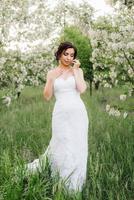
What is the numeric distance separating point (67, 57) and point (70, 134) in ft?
3.32

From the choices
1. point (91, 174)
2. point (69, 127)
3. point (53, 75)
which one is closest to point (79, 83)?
point (53, 75)

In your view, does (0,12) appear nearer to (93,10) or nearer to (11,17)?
(11,17)

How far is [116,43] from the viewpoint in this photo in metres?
9.38

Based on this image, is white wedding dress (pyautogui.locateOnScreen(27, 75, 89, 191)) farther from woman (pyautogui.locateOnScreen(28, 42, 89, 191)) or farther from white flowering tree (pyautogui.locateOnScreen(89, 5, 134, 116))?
white flowering tree (pyautogui.locateOnScreen(89, 5, 134, 116))

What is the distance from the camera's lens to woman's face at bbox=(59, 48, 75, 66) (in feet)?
22.4

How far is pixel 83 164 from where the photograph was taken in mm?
6734

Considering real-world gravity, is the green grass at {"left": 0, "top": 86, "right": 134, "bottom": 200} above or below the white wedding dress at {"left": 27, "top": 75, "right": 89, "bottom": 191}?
below

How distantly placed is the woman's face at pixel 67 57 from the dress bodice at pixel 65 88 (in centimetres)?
23

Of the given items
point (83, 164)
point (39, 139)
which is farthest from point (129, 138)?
point (83, 164)

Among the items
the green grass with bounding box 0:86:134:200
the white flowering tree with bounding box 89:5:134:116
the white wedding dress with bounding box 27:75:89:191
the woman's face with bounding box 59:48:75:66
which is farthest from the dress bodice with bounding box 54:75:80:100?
the white flowering tree with bounding box 89:5:134:116

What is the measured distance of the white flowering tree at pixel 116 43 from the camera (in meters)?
9.24

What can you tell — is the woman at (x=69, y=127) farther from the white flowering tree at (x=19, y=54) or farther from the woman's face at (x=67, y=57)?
the white flowering tree at (x=19, y=54)

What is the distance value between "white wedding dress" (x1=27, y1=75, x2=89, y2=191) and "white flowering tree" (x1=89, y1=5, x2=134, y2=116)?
238 centimetres

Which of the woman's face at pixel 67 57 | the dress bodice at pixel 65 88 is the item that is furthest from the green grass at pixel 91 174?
the woman's face at pixel 67 57
